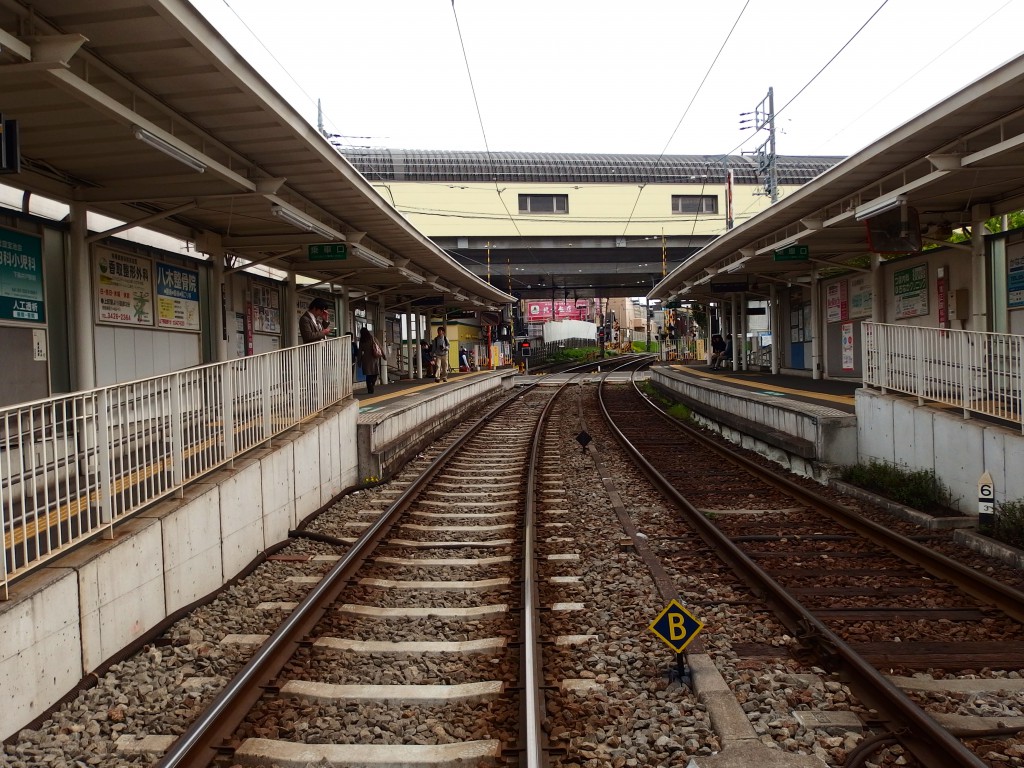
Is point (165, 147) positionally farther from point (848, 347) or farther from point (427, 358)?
point (427, 358)

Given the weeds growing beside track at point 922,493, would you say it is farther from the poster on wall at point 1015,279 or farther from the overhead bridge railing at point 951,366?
the poster on wall at point 1015,279

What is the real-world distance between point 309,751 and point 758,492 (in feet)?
→ 24.9

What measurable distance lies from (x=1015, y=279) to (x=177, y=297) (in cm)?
1278

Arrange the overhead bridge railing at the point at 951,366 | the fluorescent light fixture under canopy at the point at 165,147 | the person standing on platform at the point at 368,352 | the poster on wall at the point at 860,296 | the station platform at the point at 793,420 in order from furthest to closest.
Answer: the poster on wall at the point at 860,296 < the person standing on platform at the point at 368,352 < the station platform at the point at 793,420 < the overhead bridge railing at the point at 951,366 < the fluorescent light fixture under canopy at the point at 165,147

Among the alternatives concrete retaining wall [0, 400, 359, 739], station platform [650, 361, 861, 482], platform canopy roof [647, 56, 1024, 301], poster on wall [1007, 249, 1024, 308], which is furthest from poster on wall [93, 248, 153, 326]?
poster on wall [1007, 249, 1024, 308]

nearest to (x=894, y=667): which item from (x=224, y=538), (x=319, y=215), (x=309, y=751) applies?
(x=309, y=751)

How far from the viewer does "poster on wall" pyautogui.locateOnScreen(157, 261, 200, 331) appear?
460 inches

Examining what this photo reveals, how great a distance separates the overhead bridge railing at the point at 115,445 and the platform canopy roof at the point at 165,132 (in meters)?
2.18

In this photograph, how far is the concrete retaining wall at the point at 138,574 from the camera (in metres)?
4.00

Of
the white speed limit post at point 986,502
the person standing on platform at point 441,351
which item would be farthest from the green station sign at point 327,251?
the white speed limit post at point 986,502

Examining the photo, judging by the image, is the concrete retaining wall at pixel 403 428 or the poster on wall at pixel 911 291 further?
the poster on wall at pixel 911 291

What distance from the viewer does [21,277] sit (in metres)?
8.42

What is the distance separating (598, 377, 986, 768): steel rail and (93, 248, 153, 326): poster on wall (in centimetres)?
769

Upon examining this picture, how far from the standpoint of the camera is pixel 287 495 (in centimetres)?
809
